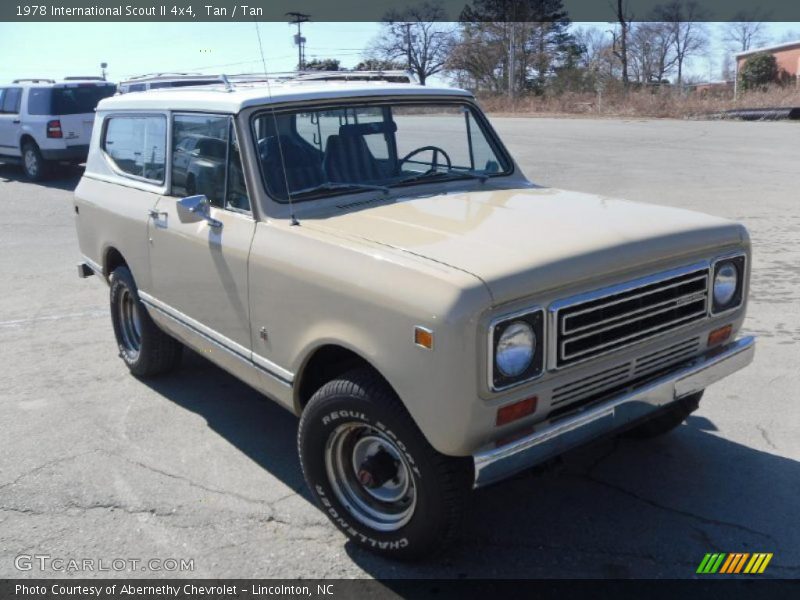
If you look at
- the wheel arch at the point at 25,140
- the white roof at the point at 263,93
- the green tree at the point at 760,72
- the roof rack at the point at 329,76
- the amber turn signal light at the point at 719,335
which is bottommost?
the amber turn signal light at the point at 719,335

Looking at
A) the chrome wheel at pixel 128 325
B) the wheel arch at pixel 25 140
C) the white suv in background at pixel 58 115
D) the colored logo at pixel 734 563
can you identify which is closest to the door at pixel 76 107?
the white suv in background at pixel 58 115

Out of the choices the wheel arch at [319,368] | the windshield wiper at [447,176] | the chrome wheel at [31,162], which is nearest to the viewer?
the wheel arch at [319,368]

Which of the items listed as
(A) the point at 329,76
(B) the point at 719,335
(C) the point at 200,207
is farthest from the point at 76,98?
(B) the point at 719,335

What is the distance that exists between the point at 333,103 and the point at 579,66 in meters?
52.7

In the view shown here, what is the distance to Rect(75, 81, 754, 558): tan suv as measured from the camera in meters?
2.88

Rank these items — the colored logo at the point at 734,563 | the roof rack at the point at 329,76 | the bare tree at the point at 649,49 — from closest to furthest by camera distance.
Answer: the colored logo at the point at 734,563 < the roof rack at the point at 329,76 < the bare tree at the point at 649,49

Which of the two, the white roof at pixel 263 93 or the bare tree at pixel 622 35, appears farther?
the bare tree at pixel 622 35

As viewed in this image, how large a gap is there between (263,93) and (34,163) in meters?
14.3

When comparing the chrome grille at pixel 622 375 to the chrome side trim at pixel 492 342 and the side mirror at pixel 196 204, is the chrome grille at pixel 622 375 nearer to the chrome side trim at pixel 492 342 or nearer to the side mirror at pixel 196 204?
the chrome side trim at pixel 492 342

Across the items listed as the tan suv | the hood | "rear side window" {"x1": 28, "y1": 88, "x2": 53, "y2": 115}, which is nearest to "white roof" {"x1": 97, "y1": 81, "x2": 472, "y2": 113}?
the tan suv

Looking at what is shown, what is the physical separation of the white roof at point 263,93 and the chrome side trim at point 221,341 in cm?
116

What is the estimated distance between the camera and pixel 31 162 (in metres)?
16.7

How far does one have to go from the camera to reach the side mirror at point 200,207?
13.1 feet

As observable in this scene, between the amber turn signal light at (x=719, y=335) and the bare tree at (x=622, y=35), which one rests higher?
the bare tree at (x=622, y=35)
